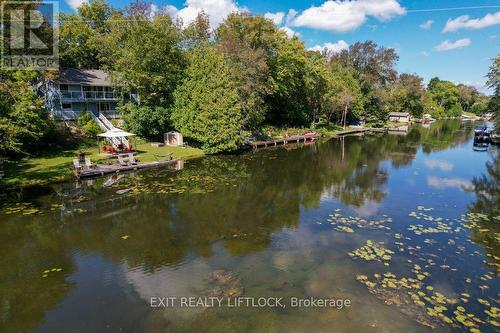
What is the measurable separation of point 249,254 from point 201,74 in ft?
91.7

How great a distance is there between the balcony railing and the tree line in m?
4.28

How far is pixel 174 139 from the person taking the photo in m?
38.0

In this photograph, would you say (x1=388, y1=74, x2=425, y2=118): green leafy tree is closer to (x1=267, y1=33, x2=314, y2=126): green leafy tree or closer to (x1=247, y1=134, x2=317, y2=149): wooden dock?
(x1=267, y1=33, x2=314, y2=126): green leafy tree

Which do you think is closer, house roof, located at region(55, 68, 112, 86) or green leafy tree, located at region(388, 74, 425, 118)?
house roof, located at region(55, 68, 112, 86)

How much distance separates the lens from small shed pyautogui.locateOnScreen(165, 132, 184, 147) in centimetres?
3772

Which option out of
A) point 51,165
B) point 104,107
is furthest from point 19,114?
point 104,107

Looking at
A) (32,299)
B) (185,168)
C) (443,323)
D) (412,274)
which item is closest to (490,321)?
(443,323)

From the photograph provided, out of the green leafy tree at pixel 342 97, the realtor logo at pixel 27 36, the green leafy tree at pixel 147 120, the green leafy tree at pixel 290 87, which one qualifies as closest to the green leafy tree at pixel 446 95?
the green leafy tree at pixel 342 97

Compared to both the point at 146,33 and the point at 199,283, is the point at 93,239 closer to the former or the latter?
the point at 199,283

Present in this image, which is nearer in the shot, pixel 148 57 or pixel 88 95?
pixel 148 57

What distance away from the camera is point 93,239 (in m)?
14.7

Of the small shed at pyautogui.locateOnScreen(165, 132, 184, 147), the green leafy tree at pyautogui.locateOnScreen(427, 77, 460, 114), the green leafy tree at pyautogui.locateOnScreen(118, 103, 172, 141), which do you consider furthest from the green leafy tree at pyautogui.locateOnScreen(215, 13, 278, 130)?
the green leafy tree at pyautogui.locateOnScreen(427, 77, 460, 114)

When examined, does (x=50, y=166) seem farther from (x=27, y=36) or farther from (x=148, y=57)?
(x=148, y=57)

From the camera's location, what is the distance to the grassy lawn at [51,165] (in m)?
23.1
